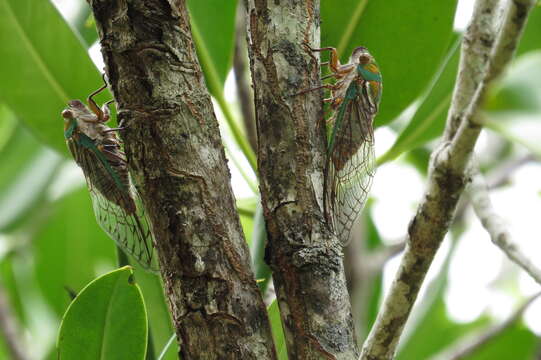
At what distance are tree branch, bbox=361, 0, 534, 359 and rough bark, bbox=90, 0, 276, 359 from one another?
0.82 ft

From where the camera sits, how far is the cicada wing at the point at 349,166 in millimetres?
1688

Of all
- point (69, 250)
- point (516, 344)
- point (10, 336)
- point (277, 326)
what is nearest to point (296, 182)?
point (277, 326)

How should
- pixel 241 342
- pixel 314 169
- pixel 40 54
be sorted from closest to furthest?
pixel 241 342 → pixel 314 169 → pixel 40 54

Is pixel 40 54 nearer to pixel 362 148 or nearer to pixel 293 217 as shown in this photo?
pixel 362 148

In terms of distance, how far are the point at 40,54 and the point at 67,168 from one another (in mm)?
1812

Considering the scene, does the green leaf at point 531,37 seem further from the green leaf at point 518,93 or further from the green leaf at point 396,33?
the green leaf at point 518,93

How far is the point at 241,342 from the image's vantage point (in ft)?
4.73

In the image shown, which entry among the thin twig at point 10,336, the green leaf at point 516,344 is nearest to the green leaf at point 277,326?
the thin twig at point 10,336

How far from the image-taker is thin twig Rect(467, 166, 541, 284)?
5.43 ft

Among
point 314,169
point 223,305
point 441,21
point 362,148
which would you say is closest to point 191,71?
point 314,169

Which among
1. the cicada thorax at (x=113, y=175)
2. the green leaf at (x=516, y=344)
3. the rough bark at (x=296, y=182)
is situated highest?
the cicada thorax at (x=113, y=175)

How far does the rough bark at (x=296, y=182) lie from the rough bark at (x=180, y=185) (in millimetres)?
79

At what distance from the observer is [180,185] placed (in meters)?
1.46

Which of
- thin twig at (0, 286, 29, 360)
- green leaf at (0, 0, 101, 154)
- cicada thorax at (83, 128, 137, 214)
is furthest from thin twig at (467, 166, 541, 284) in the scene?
thin twig at (0, 286, 29, 360)
